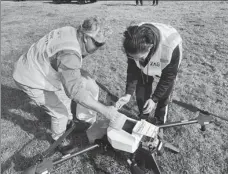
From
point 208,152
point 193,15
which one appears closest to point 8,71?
point 208,152

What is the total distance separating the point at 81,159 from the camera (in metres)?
3.39

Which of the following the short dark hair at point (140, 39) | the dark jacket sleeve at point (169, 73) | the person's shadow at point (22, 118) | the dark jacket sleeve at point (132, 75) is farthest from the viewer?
the person's shadow at point (22, 118)

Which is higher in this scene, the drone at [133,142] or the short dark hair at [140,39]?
the short dark hair at [140,39]

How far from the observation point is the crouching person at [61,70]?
8.02ft

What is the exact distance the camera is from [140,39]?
2.27 metres

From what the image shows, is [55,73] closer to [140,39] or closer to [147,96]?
[140,39]

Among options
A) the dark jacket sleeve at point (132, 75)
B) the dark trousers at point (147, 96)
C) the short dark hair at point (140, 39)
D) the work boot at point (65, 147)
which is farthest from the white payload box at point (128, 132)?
the work boot at point (65, 147)

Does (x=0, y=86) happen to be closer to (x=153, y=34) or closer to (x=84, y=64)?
(x=84, y=64)

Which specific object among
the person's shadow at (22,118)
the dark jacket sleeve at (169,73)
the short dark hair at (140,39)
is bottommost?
the person's shadow at (22,118)

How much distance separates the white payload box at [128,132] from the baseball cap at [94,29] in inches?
35.6

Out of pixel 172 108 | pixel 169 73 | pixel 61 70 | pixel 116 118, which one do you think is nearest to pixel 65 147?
pixel 116 118

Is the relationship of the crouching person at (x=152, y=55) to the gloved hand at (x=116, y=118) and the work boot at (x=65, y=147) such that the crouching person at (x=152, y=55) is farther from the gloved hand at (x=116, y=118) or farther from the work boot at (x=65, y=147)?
the work boot at (x=65, y=147)

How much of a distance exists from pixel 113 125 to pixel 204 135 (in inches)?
73.9

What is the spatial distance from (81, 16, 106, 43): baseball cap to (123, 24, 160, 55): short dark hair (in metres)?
0.28
